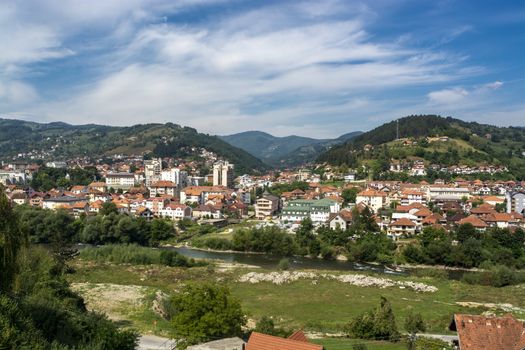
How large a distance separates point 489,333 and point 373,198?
→ 5263cm

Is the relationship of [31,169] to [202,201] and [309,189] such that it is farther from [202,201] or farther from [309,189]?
[309,189]

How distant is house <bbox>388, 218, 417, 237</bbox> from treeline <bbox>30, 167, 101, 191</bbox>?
61.5 m

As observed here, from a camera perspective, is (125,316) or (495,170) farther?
(495,170)

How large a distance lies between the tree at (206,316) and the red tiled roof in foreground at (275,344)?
2.68m

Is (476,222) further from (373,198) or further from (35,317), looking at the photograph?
(35,317)

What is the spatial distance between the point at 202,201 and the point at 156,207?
12779 millimetres

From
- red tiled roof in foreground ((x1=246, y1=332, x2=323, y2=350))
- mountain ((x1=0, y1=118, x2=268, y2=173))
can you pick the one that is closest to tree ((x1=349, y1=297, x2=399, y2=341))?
red tiled roof in foreground ((x1=246, y1=332, x2=323, y2=350))

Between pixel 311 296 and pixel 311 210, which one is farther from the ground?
pixel 311 210

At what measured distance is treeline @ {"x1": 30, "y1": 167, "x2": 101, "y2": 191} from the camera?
83625mm

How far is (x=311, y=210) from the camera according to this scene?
57.9 metres

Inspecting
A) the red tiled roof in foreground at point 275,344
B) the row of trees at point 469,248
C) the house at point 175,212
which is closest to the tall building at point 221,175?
the house at point 175,212

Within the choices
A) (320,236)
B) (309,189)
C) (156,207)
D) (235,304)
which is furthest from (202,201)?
(235,304)

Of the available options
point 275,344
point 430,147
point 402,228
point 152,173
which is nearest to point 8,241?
point 275,344

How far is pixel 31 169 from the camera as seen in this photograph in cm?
10444
